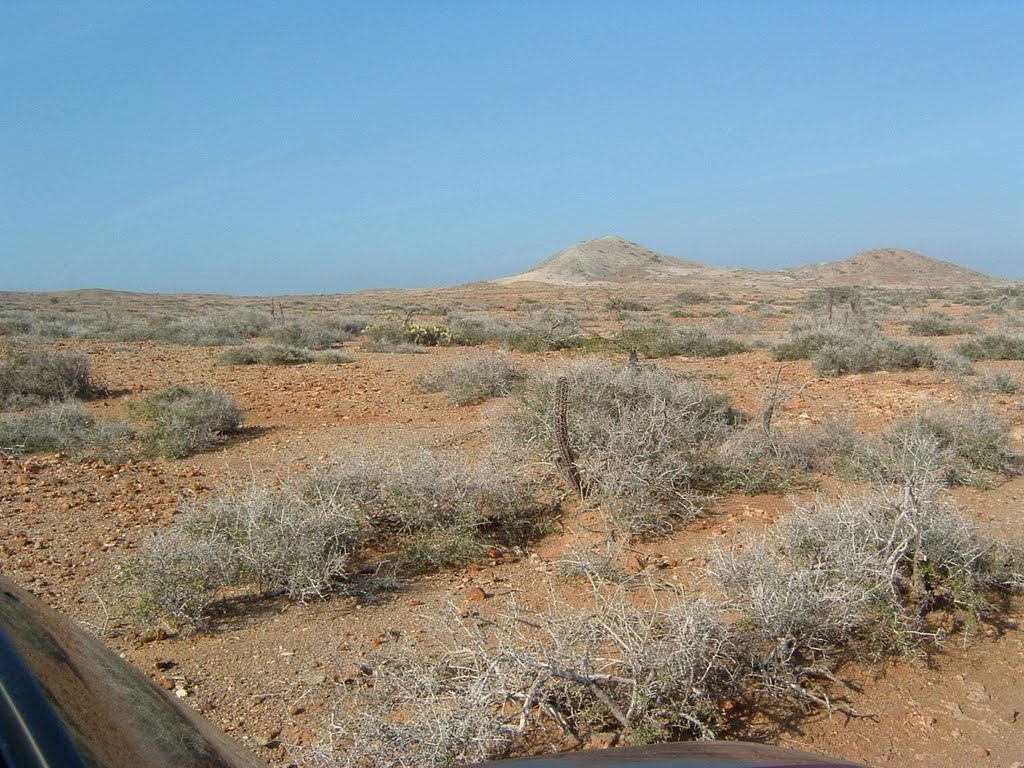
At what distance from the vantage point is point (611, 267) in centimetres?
9106

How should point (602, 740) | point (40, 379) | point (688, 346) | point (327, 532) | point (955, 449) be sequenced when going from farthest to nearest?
point (688, 346) < point (40, 379) < point (955, 449) < point (327, 532) < point (602, 740)

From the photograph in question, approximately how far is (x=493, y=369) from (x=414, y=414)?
5.48ft

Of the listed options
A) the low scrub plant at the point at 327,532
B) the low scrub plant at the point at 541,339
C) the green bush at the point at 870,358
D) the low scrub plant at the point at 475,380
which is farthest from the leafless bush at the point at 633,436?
the low scrub plant at the point at 541,339

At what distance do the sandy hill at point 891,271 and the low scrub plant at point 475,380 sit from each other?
71.5 meters

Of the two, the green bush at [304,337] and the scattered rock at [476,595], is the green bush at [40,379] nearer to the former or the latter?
the green bush at [304,337]

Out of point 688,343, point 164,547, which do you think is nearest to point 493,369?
point 688,343

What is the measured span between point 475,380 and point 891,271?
269ft

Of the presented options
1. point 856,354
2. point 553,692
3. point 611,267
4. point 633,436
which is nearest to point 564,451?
point 633,436

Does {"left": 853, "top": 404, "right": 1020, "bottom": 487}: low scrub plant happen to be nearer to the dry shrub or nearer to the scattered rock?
the dry shrub

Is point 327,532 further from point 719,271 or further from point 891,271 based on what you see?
point 719,271

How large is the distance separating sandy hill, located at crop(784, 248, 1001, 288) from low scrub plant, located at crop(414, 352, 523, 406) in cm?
7151

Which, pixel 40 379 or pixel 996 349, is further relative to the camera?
pixel 996 349

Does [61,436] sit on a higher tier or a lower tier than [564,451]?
lower

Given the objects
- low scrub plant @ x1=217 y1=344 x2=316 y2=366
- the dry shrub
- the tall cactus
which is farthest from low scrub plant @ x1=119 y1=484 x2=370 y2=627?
low scrub plant @ x1=217 y1=344 x2=316 y2=366
